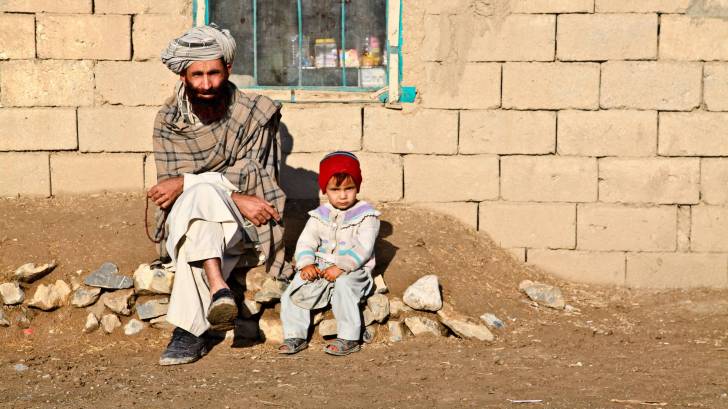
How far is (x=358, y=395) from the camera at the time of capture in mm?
4695

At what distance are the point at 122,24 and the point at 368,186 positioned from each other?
2051 mm

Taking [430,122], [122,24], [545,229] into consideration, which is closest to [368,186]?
[430,122]

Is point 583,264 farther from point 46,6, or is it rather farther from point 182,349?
point 46,6

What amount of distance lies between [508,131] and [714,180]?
4.79 ft

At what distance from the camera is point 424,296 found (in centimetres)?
588

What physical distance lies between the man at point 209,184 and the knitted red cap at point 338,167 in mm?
332

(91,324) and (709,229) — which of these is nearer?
(91,324)

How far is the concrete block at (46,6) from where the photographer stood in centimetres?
695

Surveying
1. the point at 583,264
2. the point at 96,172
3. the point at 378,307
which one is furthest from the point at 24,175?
the point at 583,264

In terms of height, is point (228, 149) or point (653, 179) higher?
point (228, 149)

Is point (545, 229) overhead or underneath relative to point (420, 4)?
underneath

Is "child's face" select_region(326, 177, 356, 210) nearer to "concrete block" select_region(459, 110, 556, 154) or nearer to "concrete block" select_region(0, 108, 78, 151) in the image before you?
"concrete block" select_region(459, 110, 556, 154)

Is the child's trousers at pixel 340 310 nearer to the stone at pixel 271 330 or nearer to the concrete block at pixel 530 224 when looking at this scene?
the stone at pixel 271 330

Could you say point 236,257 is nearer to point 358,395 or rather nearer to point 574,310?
point 358,395
